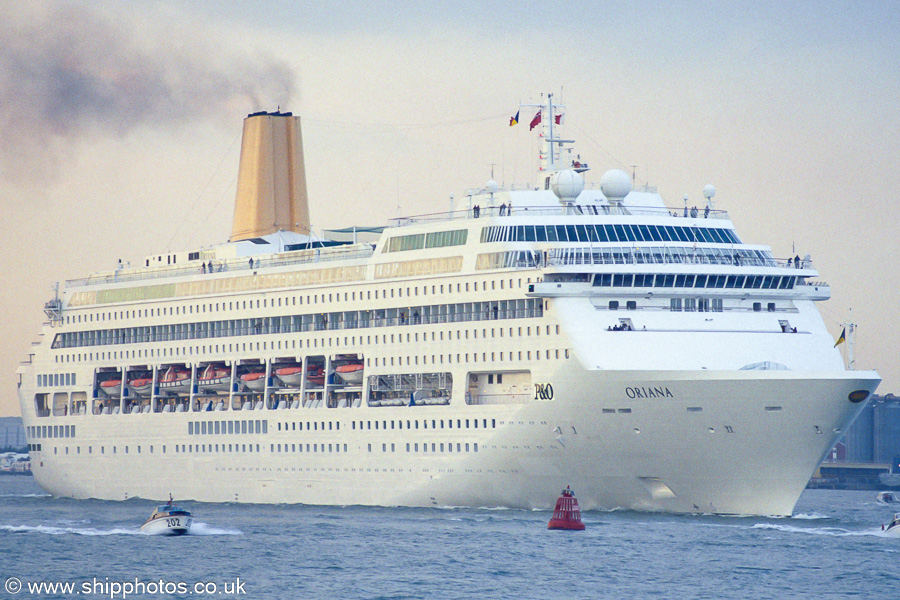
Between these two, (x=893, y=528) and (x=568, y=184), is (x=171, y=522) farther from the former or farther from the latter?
(x=893, y=528)

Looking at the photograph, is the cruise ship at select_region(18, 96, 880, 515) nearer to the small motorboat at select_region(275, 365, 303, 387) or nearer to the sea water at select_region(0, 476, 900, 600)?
the small motorboat at select_region(275, 365, 303, 387)

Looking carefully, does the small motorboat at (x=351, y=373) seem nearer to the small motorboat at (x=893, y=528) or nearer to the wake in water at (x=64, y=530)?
the wake in water at (x=64, y=530)

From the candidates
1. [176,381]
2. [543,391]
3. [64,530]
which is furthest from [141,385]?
[543,391]

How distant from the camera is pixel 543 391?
62.3 meters

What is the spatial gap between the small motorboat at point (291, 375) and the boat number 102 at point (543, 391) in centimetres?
1507

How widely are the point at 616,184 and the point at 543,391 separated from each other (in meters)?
10.3

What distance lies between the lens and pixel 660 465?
60531 mm

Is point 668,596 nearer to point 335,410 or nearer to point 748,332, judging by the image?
point 748,332

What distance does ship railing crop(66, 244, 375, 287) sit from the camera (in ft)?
242

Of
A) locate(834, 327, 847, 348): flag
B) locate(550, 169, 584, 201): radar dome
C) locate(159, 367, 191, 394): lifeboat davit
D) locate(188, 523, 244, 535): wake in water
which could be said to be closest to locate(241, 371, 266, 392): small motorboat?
locate(159, 367, 191, 394): lifeboat davit

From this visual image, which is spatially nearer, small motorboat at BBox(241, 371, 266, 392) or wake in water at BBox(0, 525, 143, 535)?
wake in water at BBox(0, 525, 143, 535)

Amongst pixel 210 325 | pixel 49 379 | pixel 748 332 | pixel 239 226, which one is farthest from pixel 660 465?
pixel 49 379

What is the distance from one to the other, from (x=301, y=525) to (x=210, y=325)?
59.0 feet

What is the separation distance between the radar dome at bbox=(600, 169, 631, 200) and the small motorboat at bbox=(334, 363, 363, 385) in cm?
1311
